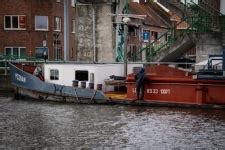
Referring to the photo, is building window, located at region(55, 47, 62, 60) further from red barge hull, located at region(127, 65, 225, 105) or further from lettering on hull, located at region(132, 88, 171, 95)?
lettering on hull, located at region(132, 88, 171, 95)

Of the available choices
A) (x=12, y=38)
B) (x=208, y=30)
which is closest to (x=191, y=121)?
(x=208, y=30)

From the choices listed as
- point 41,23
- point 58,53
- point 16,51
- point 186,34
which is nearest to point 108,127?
point 186,34

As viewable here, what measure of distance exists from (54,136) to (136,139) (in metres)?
3.16

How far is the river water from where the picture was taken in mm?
22141

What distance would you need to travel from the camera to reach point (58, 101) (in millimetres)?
35188

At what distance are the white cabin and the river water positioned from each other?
1953 millimetres

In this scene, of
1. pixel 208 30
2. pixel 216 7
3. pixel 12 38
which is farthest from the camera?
pixel 12 38

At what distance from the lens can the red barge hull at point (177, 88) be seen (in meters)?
30.8

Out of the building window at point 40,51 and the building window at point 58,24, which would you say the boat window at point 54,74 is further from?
the building window at point 58,24

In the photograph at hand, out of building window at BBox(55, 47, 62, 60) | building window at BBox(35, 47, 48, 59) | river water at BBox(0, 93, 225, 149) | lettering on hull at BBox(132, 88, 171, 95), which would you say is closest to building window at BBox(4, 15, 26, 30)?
building window at BBox(35, 47, 48, 59)

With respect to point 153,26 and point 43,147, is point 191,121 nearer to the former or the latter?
point 43,147

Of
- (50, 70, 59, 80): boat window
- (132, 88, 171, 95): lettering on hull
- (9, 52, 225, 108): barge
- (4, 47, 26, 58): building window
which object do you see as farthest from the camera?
(4, 47, 26, 58): building window

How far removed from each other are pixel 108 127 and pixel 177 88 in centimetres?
700

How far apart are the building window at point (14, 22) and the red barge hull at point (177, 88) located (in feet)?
84.5
